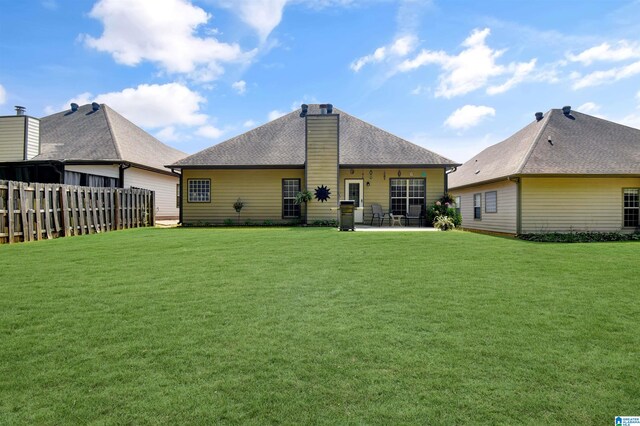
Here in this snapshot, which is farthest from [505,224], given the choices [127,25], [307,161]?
[127,25]

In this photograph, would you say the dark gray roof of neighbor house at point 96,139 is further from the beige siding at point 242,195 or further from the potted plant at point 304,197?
the potted plant at point 304,197

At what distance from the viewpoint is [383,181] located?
Result: 1747 cm

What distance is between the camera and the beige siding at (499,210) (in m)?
16.0

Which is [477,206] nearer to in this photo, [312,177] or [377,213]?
[377,213]

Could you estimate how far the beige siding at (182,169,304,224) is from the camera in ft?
58.4

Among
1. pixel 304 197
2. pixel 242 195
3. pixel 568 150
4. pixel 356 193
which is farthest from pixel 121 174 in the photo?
pixel 568 150

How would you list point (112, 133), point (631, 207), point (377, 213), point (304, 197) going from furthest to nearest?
1. point (112, 133)
2. point (377, 213)
3. point (304, 197)
4. point (631, 207)

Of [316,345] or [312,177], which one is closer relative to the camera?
[316,345]

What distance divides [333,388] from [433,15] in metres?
9.68

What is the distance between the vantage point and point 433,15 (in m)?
9.48

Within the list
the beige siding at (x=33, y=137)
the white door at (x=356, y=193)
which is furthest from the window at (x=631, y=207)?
the beige siding at (x=33, y=137)

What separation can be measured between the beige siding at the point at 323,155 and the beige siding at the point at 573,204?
7.91 meters

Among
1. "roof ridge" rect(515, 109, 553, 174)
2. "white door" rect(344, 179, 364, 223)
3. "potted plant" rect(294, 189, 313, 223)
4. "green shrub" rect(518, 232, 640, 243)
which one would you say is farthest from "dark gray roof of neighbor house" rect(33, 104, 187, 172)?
"green shrub" rect(518, 232, 640, 243)

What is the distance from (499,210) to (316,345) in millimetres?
16452
